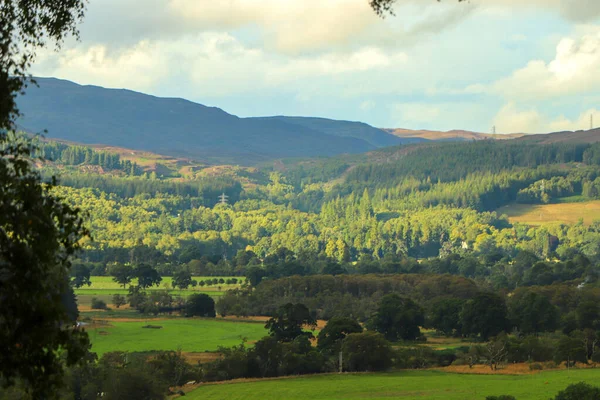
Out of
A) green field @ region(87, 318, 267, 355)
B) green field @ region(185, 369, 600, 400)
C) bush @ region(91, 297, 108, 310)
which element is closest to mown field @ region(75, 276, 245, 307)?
bush @ region(91, 297, 108, 310)

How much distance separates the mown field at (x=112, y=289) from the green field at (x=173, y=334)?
2474 cm

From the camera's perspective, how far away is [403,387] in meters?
80.2

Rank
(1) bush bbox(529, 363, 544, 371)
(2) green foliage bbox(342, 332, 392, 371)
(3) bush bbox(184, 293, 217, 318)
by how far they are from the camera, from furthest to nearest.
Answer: (3) bush bbox(184, 293, 217, 318) → (2) green foliage bbox(342, 332, 392, 371) → (1) bush bbox(529, 363, 544, 371)

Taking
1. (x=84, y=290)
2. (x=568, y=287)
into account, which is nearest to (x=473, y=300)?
(x=568, y=287)

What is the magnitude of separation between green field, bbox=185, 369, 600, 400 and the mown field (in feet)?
229

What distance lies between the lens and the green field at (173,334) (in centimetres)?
10506

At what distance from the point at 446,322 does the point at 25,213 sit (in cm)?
10359

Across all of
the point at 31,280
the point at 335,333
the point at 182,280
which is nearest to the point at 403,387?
the point at 335,333

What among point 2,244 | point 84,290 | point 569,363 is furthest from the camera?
point 84,290

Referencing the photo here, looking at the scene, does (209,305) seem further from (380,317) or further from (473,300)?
(473,300)

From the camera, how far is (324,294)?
14912cm

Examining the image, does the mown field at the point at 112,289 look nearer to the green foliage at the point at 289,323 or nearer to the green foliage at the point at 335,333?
the green foliage at the point at 289,323

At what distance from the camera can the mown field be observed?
504ft

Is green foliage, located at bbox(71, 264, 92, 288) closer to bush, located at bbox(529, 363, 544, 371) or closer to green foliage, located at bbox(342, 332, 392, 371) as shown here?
green foliage, located at bbox(342, 332, 392, 371)
